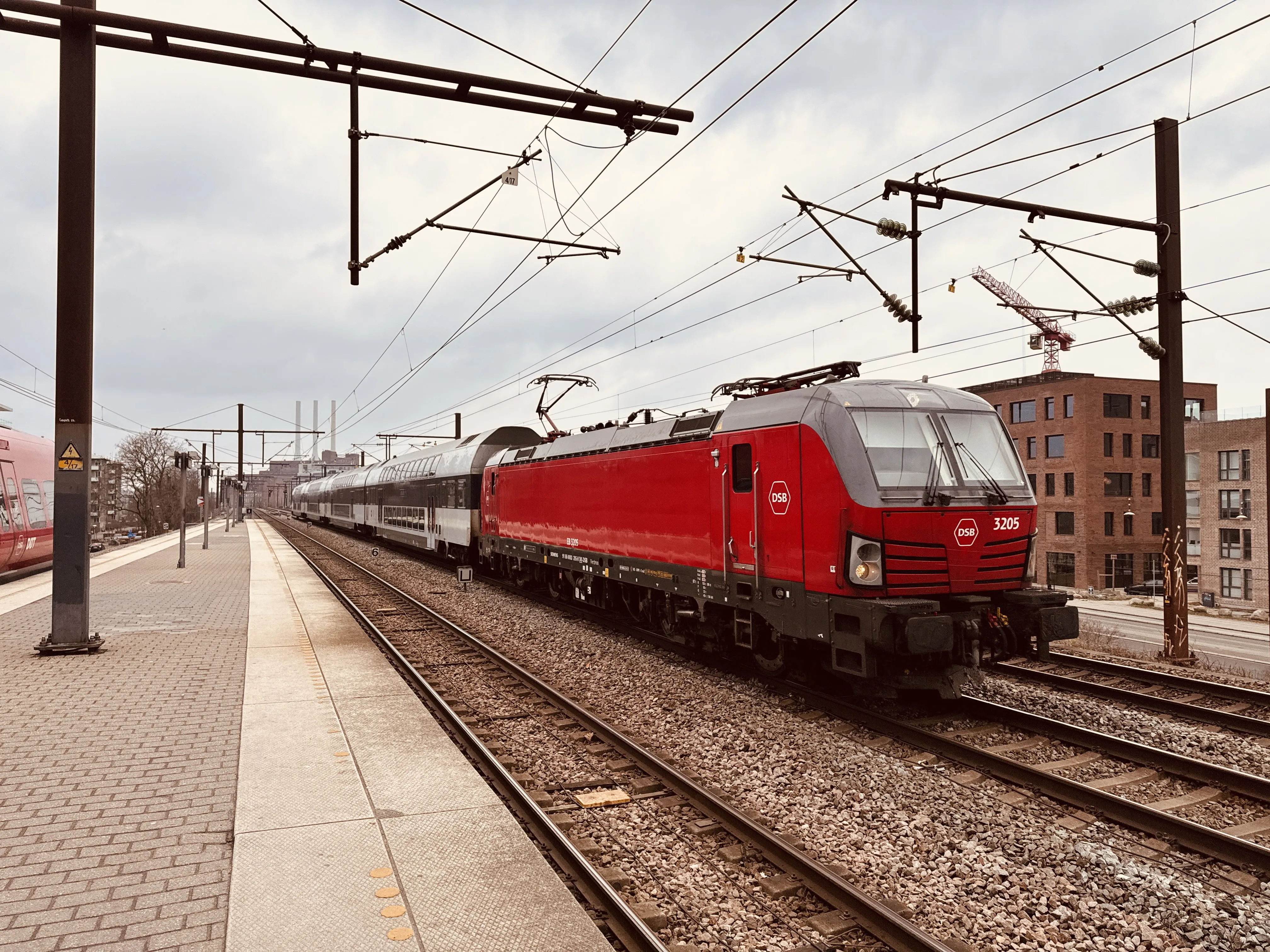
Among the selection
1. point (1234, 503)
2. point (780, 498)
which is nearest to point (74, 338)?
point (780, 498)

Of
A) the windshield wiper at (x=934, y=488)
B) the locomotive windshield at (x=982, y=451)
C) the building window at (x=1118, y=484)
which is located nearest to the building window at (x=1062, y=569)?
the building window at (x=1118, y=484)

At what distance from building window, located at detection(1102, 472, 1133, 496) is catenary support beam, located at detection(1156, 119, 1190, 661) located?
3960cm

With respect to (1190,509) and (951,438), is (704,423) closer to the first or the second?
(951,438)

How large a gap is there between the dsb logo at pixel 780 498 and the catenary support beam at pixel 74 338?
28.9ft

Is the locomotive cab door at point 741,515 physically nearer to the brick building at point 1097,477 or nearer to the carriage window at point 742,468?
the carriage window at point 742,468

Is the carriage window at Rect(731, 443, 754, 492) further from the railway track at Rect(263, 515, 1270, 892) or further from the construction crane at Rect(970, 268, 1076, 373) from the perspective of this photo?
the construction crane at Rect(970, 268, 1076, 373)

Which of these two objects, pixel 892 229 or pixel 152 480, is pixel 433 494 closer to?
pixel 892 229

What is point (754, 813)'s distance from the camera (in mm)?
6008

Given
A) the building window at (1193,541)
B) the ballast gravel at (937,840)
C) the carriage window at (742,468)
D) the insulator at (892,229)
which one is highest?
the insulator at (892,229)

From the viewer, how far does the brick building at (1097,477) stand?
46.8 m

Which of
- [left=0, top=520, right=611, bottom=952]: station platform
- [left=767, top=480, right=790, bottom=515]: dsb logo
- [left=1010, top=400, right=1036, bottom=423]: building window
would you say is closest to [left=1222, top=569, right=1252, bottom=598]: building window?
[left=1010, top=400, right=1036, bottom=423]: building window

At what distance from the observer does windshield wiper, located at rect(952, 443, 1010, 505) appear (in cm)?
815

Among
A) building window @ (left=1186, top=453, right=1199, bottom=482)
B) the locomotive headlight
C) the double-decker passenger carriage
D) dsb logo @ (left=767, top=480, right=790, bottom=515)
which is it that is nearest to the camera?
the locomotive headlight

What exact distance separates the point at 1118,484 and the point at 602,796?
5049cm
